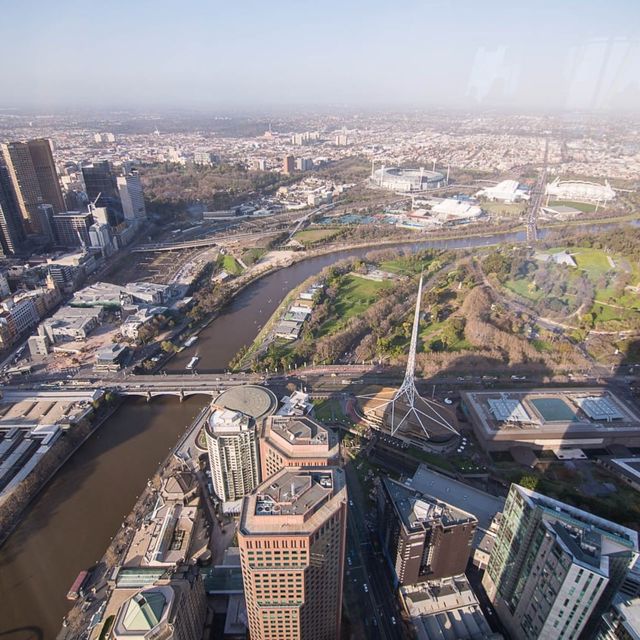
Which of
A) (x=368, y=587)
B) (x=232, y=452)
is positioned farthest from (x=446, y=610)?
(x=232, y=452)

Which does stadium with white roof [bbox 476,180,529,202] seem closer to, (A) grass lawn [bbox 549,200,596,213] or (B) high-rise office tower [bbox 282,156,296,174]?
(A) grass lawn [bbox 549,200,596,213]

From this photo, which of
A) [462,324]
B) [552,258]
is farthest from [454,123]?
[462,324]

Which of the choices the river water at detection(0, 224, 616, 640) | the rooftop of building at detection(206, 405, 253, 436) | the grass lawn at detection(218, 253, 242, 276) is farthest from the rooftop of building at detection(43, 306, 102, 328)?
the rooftop of building at detection(206, 405, 253, 436)

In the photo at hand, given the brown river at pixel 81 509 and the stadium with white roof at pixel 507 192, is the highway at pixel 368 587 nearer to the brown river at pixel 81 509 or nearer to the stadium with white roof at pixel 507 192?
the brown river at pixel 81 509

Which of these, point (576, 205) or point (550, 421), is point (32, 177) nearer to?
point (550, 421)

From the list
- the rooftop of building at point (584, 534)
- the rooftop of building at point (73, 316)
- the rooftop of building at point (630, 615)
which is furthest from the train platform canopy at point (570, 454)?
the rooftop of building at point (73, 316)

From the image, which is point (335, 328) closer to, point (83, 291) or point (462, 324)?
point (462, 324)
